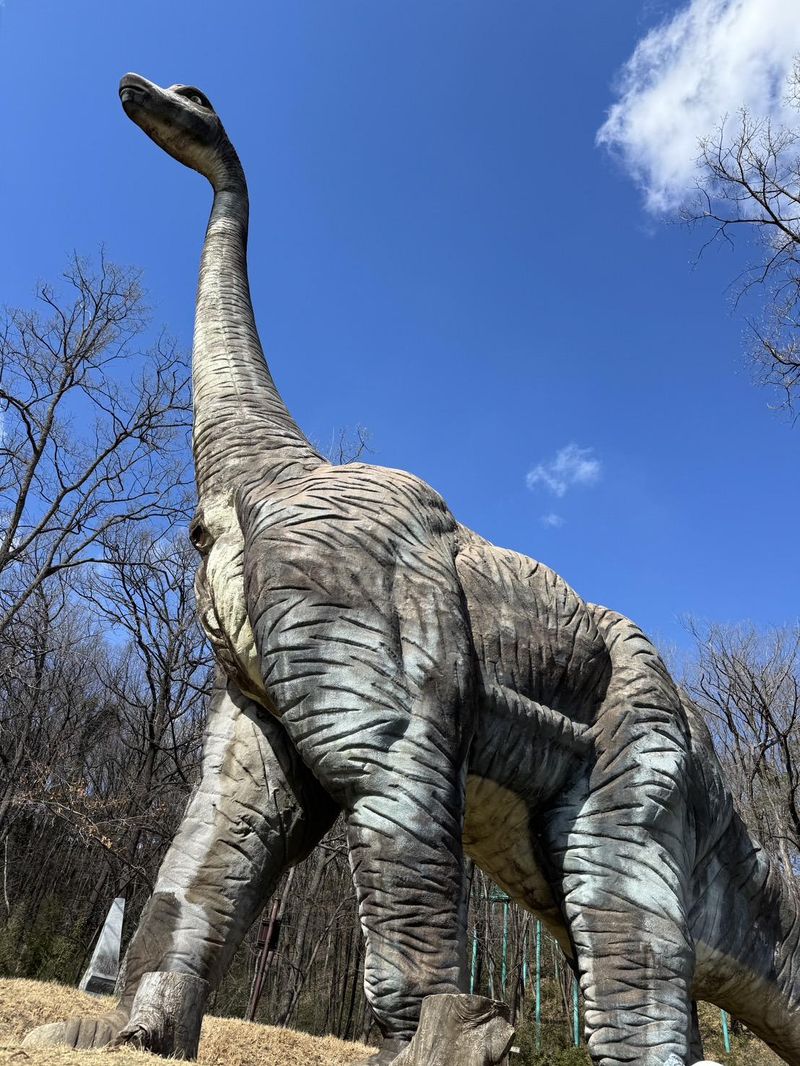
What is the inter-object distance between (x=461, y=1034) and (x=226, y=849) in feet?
5.63

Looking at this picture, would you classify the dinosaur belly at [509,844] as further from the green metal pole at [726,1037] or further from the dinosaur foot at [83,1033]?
the green metal pole at [726,1037]

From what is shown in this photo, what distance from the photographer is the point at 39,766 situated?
43.1ft

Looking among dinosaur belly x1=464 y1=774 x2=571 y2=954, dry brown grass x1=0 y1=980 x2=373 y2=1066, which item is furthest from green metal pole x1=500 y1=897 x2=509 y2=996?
dinosaur belly x1=464 y1=774 x2=571 y2=954

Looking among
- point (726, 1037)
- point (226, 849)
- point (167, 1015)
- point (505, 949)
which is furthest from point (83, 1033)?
point (505, 949)

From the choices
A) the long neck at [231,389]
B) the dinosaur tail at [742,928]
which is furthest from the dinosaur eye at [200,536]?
the dinosaur tail at [742,928]

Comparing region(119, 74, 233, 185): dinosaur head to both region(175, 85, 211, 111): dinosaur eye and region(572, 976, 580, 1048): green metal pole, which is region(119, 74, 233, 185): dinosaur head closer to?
region(175, 85, 211, 111): dinosaur eye

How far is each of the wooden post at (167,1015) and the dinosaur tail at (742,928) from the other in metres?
1.89

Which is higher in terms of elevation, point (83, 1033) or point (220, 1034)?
point (220, 1034)

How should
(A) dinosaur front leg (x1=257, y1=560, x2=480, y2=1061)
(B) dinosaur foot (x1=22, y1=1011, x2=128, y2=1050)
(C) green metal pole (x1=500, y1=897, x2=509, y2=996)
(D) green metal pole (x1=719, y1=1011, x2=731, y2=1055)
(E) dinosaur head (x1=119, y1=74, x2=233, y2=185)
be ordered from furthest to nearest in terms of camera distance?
(C) green metal pole (x1=500, y1=897, x2=509, y2=996) → (D) green metal pole (x1=719, y1=1011, x2=731, y2=1055) → (E) dinosaur head (x1=119, y1=74, x2=233, y2=185) → (B) dinosaur foot (x1=22, y1=1011, x2=128, y2=1050) → (A) dinosaur front leg (x1=257, y1=560, x2=480, y2=1061)

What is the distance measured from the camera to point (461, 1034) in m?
1.73

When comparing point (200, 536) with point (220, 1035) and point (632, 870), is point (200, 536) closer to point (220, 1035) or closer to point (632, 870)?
point (632, 870)

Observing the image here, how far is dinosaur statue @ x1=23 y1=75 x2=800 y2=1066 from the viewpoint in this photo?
8.52 feet

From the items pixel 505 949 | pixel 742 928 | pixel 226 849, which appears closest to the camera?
pixel 226 849

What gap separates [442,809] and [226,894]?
1.10 m
